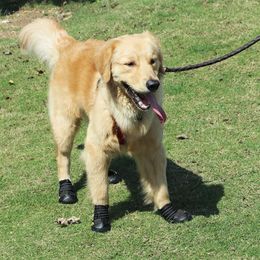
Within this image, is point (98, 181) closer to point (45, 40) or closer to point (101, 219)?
point (101, 219)

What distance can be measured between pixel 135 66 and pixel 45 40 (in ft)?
6.25

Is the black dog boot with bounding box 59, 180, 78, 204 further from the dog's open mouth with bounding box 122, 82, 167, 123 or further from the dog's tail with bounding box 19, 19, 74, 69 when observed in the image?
the dog's open mouth with bounding box 122, 82, 167, 123

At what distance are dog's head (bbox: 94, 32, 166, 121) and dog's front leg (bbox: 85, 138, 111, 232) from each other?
2.05 feet

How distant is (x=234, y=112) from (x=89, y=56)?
93.3 inches

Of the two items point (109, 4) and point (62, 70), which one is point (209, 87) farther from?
point (109, 4)

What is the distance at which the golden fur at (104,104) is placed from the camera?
4.66 meters

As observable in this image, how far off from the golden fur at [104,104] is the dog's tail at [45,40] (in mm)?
10

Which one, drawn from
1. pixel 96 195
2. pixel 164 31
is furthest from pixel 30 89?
pixel 96 195

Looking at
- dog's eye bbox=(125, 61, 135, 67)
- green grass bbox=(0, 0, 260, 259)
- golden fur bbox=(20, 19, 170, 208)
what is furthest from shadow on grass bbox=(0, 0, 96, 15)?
dog's eye bbox=(125, 61, 135, 67)

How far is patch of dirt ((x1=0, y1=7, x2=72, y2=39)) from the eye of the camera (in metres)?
12.0

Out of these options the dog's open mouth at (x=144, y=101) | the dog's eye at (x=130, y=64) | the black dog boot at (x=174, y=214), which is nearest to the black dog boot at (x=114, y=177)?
the black dog boot at (x=174, y=214)

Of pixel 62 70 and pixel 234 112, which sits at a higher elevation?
pixel 62 70

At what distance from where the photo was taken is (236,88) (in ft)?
25.8

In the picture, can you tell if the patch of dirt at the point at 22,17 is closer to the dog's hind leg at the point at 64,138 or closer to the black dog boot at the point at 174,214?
the dog's hind leg at the point at 64,138
